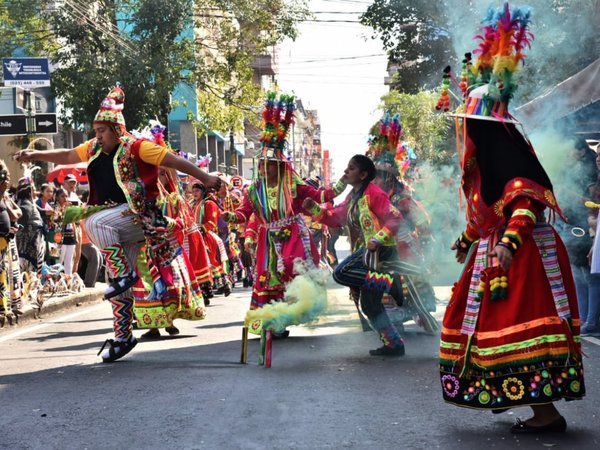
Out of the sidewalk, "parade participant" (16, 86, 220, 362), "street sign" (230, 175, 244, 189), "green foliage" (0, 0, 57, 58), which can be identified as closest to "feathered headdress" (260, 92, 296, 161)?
"parade participant" (16, 86, 220, 362)

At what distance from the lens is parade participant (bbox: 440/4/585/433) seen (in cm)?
523

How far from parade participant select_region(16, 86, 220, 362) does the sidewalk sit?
3431 mm

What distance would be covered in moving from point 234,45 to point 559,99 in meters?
16.1

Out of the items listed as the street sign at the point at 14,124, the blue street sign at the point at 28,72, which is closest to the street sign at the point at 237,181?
the blue street sign at the point at 28,72

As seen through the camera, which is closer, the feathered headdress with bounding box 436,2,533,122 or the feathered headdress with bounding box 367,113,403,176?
the feathered headdress with bounding box 436,2,533,122

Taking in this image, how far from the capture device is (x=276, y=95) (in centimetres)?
1009

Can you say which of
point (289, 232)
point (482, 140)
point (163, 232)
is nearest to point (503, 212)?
point (482, 140)

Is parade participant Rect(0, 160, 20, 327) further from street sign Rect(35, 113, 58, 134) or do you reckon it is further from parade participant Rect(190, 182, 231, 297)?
street sign Rect(35, 113, 58, 134)

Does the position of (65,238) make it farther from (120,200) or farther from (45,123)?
(120,200)

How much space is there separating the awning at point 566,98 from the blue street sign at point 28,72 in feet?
22.2

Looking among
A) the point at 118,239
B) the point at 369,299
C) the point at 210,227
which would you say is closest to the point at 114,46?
the point at 210,227

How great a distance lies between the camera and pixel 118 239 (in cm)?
828

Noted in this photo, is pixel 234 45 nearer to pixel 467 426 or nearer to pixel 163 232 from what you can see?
pixel 163 232

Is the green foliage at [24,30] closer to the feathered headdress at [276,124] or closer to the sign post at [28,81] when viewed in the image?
the sign post at [28,81]
